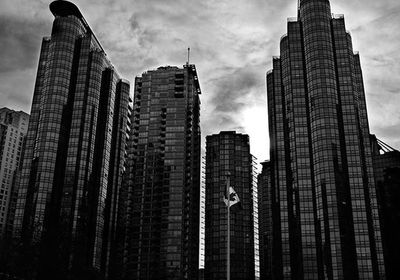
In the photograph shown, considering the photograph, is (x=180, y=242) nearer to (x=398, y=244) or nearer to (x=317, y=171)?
(x=317, y=171)

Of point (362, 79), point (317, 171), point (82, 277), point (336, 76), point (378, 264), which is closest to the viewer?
point (82, 277)

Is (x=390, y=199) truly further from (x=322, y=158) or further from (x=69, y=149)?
(x=69, y=149)

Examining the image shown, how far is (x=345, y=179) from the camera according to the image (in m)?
160

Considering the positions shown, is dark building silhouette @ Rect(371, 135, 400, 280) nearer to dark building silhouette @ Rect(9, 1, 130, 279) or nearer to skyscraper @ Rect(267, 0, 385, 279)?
skyscraper @ Rect(267, 0, 385, 279)

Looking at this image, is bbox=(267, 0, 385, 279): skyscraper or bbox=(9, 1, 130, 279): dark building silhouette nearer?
bbox=(267, 0, 385, 279): skyscraper

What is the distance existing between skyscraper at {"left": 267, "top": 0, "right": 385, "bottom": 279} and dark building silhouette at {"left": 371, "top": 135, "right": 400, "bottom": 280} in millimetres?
25745

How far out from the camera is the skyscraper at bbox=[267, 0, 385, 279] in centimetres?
15375

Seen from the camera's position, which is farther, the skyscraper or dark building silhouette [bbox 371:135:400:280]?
dark building silhouette [bbox 371:135:400:280]

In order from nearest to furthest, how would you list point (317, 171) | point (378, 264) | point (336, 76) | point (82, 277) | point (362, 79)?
1. point (82, 277)
2. point (378, 264)
3. point (317, 171)
4. point (336, 76)
5. point (362, 79)

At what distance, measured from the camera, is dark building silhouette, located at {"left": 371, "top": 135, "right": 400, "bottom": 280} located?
17824cm

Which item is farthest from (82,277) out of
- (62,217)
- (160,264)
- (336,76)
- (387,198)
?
(387,198)

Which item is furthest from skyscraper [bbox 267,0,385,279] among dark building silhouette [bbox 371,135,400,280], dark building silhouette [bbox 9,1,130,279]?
dark building silhouette [bbox 9,1,130,279]

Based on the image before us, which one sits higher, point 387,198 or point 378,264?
point 387,198

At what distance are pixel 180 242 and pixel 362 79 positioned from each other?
3637 inches
